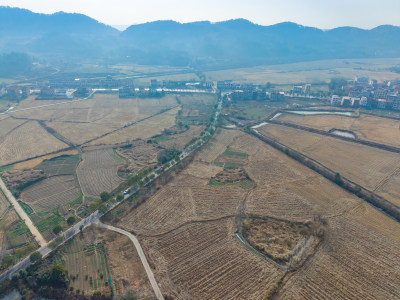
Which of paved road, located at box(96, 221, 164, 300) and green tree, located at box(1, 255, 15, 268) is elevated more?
green tree, located at box(1, 255, 15, 268)

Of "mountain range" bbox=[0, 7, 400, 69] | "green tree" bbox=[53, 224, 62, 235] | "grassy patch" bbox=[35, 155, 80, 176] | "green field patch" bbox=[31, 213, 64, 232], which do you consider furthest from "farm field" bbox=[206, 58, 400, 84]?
"green tree" bbox=[53, 224, 62, 235]

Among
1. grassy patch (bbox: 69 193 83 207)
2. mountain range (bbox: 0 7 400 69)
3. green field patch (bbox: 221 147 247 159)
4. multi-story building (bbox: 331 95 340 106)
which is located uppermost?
mountain range (bbox: 0 7 400 69)

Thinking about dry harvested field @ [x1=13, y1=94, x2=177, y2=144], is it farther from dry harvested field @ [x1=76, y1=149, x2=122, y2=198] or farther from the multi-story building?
the multi-story building

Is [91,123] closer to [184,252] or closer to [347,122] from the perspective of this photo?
[184,252]

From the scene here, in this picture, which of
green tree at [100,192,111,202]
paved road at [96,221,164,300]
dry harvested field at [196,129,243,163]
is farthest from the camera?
dry harvested field at [196,129,243,163]

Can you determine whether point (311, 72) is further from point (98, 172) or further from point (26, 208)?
point (26, 208)

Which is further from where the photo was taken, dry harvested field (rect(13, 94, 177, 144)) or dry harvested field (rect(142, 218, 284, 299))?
dry harvested field (rect(13, 94, 177, 144))

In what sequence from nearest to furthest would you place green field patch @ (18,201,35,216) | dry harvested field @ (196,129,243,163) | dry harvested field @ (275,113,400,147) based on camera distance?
green field patch @ (18,201,35,216)
dry harvested field @ (196,129,243,163)
dry harvested field @ (275,113,400,147)

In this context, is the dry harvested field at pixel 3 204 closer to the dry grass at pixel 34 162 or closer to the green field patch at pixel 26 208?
the green field patch at pixel 26 208
